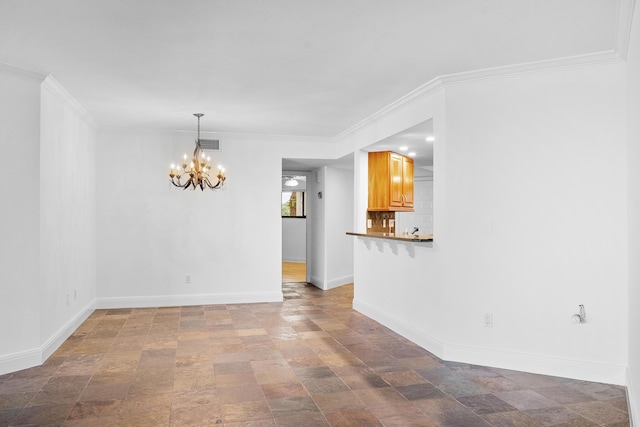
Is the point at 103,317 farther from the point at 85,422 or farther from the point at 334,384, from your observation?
the point at 334,384

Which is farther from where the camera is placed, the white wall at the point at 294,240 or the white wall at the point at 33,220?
the white wall at the point at 294,240

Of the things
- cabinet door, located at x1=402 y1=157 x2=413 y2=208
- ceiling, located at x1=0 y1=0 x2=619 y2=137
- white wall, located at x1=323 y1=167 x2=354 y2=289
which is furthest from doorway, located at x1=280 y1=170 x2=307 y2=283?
ceiling, located at x1=0 y1=0 x2=619 y2=137

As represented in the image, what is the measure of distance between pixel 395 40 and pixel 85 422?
3.29 m

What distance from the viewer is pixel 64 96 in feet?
16.2

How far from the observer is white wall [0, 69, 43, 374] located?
4.02m

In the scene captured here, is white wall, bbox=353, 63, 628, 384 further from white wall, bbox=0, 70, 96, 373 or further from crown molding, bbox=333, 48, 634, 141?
white wall, bbox=0, 70, 96, 373

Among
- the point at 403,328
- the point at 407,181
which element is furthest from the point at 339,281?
the point at 403,328

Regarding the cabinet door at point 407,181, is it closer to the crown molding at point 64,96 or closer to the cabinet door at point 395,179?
the cabinet door at point 395,179

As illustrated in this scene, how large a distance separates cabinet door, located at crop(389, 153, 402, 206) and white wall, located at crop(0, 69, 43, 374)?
413cm

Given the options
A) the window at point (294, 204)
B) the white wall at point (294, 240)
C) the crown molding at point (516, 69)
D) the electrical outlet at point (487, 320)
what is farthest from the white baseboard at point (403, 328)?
the window at point (294, 204)

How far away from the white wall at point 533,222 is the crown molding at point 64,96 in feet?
11.8

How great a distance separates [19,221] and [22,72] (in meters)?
1.28

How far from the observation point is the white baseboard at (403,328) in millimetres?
4471

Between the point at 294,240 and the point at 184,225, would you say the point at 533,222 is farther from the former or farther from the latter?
the point at 294,240
